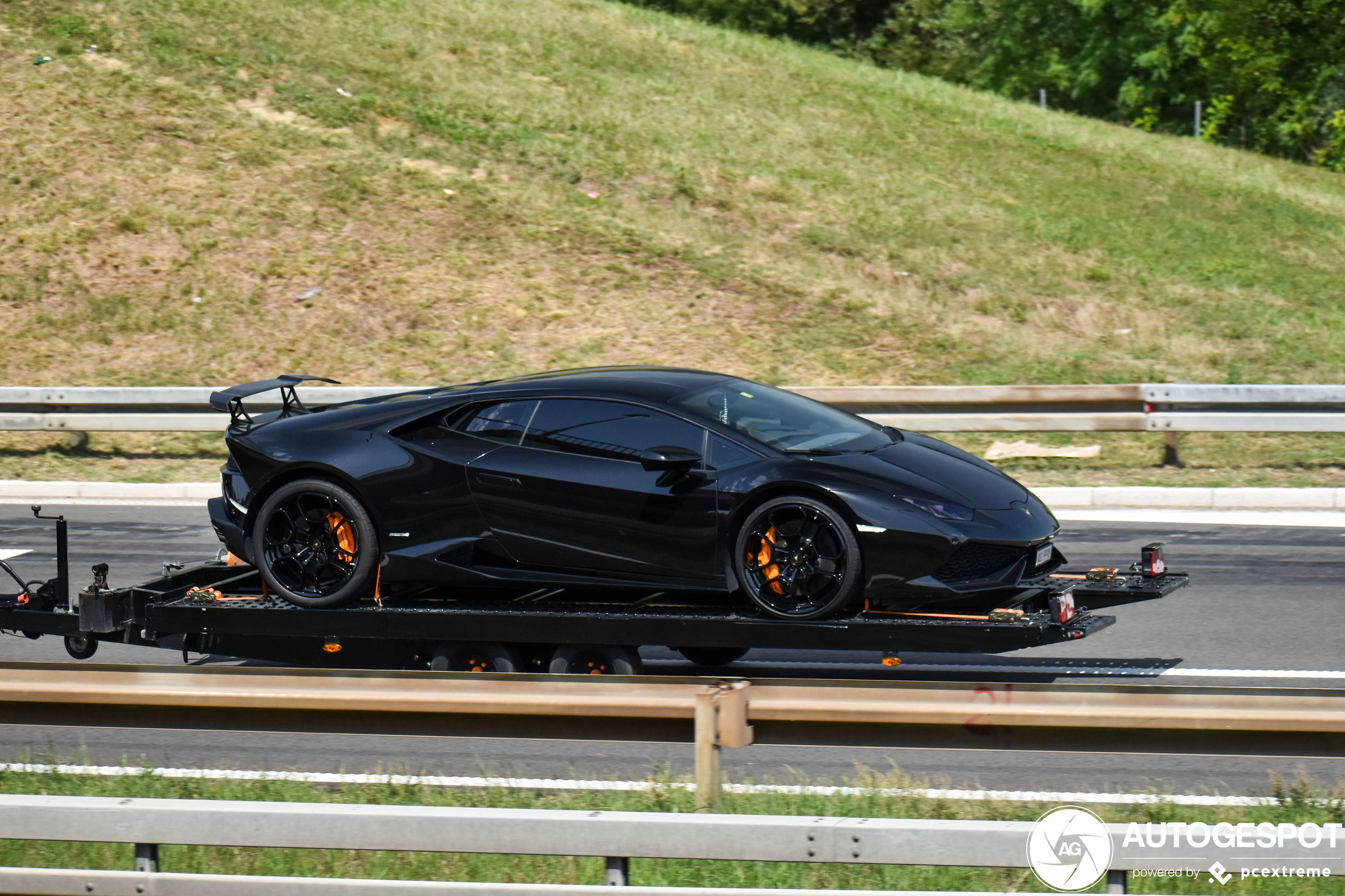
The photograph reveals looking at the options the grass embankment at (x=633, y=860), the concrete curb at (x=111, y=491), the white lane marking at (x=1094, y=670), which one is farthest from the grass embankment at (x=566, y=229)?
the grass embankment at (x=633, y=860)

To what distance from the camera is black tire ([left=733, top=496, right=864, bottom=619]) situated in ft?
21.5

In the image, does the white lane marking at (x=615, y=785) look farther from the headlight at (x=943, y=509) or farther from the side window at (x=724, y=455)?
the side window at (x=724, y=455)

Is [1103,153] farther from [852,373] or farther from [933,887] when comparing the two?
[933,887]

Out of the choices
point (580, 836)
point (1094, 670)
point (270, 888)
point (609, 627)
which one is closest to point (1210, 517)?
point (1094, 670)

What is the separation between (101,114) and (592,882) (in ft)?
71.0

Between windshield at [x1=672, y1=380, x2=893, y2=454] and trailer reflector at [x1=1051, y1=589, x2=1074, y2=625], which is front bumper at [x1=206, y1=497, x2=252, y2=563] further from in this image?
trailer reflector at [x1=1051, y1=589, x2=1074, y2=625]

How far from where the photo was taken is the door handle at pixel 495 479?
6.98 m

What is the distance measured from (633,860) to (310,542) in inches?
122

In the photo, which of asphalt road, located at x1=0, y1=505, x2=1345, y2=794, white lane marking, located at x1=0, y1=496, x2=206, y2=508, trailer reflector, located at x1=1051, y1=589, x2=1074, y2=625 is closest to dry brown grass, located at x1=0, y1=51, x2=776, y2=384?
white lane marking, located at x1=0, y1=496, x2=206, y2=508

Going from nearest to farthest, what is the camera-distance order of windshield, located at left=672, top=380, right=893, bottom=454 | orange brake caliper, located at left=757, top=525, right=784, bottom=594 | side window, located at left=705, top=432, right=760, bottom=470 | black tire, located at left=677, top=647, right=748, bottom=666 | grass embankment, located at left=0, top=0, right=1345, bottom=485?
1. orange brake caliper, located at left=757, top=525, right=784, bottom=594
2. side window, located at left=705, top=432, right=760, bottom=470
3. windshield, located at left=672, top=380, right=893, bottom=454
4. black tire, located at left=677, top=647, right=748, bottom=666
5. grass embankment, located at left=0, top=0, right=1345, bottom=485

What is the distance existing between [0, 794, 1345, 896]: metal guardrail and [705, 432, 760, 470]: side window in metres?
3.28

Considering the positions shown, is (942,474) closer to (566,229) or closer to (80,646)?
(80,646)

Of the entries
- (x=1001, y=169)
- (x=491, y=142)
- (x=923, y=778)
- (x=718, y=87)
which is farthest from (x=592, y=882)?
(x=718, y=87)

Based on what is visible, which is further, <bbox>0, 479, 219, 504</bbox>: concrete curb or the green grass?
the green grass
